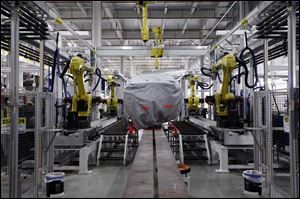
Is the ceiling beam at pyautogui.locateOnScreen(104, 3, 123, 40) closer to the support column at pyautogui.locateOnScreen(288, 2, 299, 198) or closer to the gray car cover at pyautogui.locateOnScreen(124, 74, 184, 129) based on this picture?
the gray car cover at pyautogui.locateOnScreen(124, 74, 184, 129)

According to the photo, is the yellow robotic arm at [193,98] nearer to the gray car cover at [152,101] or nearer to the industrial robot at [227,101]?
the industrial robot at [227,101]

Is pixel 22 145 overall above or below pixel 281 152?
above

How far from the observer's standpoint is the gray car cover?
5.07 metres

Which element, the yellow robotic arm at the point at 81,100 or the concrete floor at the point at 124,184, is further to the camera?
the yellow robotic arm at the point at 81,100

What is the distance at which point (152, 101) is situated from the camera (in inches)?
199

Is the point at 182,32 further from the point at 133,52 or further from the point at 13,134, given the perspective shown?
the point at 13,134

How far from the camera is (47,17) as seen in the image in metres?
3.88

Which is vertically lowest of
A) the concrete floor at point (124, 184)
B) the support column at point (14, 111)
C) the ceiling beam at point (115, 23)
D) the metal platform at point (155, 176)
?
the concrete floor at point (124, 184)

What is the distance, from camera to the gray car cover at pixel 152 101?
5.07 meters

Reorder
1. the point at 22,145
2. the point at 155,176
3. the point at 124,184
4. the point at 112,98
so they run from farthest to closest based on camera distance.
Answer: the point at 112,98 < the point at 124,184 < the point at 22,145 < the point at 155,176

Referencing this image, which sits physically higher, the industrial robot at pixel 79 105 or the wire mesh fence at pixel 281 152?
the industrial robot at pixel 79 105

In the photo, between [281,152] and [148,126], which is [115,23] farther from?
[281,152]

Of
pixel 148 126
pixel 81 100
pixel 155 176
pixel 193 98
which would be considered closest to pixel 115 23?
pixel 193 98

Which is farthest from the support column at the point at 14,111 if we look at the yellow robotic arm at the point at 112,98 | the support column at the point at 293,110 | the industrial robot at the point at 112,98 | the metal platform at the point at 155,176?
the yellow robotic arm at the point at 112,98
